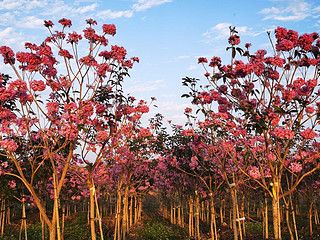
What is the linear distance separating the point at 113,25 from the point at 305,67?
17.8ft

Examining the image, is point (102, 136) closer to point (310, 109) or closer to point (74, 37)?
point (74, 37)

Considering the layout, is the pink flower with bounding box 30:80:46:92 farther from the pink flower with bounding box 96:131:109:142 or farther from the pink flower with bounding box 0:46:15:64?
the pink flower with bounding box 96:131:109:142

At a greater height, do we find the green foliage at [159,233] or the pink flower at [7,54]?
the pink flower at [7,54]

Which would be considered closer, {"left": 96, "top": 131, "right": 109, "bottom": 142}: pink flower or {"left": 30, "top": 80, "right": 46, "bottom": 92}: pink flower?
{"left": 30, "top": 80, "right": 46, "bottom": 92}: pink flower

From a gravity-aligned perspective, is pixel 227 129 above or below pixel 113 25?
below

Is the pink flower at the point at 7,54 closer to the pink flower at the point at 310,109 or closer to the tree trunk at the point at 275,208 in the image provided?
the tree trunk at the point at 275,208

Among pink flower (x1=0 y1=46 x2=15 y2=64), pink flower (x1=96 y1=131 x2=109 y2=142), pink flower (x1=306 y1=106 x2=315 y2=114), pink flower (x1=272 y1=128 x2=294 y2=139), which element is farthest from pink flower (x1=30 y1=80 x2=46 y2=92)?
pink flower (x1=306 y1=106 x2=315 y2=114)

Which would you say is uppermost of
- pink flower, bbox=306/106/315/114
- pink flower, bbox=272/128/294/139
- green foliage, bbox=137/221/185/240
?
pink flower, bbox=306/106/315/114

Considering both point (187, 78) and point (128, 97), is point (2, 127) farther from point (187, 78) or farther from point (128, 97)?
point (187, 78)

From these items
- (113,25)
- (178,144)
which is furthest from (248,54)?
(178,144)

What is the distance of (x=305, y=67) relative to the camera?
7.89 meters

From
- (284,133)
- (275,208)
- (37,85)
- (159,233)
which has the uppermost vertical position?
(37,85)

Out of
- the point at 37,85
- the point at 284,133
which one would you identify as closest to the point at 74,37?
the point at 37,85

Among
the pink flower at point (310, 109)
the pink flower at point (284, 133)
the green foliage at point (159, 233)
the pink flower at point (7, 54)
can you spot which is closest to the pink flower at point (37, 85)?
the pink flower at point (7, 54)
